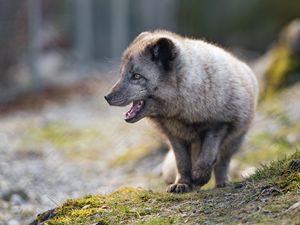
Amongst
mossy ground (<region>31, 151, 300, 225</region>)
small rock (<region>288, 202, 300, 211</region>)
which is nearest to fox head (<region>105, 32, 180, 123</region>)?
mossy ground (<region>31, 151, 300, 225</region>)

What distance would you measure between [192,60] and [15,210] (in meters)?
2.16

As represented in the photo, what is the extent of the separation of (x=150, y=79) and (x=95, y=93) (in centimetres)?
941

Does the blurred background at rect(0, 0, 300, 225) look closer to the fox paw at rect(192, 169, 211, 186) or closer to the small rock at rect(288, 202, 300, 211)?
the fox paw at rect(192, 169, 211, 186)

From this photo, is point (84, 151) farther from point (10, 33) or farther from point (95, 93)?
point (95, 93)

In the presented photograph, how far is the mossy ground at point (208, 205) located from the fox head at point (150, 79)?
77 centimetres

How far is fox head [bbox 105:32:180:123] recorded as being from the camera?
5.85 meters

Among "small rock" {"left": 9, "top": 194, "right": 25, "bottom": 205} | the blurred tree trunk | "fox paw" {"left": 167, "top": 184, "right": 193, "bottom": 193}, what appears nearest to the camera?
"fox paw" {"left": 167, "top": 184, "right": 193, "bottom": 193}

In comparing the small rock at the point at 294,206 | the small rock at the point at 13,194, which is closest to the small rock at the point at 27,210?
the small rock at the point at 13,194

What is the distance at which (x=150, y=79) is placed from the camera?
5875mm

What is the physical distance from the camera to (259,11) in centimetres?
1816

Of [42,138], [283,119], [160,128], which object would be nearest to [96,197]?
[160,128]

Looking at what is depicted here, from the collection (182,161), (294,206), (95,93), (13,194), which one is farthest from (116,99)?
(95,93)

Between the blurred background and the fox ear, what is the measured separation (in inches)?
34.1

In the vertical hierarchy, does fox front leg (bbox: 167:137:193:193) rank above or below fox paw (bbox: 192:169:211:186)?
above
